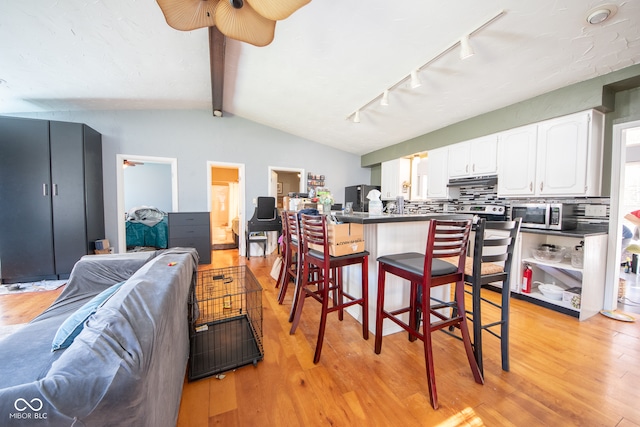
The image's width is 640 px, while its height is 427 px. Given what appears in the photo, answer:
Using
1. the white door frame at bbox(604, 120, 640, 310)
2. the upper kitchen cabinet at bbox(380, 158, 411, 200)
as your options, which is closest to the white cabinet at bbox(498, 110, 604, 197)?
the white door frame at bbox(604, 120, 640, 310)

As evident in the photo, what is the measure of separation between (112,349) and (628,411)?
2.39 m

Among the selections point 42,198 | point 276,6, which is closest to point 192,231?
point 42,198

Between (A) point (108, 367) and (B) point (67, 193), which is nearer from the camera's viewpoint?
(A) point (108, 367)

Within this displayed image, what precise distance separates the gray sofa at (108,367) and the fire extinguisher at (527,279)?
3.34m

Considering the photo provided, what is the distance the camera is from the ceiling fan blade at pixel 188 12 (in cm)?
129

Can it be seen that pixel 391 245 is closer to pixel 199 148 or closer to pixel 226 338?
pixel 226 338

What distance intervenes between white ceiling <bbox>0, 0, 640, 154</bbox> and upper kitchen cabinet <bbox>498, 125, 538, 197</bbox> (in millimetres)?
404

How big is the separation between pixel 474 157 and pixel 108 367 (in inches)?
157

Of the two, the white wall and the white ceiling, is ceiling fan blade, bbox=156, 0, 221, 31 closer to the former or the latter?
the white ceiling

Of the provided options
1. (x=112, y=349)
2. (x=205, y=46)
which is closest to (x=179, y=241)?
(x=205, y=46)

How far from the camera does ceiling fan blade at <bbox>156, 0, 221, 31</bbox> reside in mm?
1285

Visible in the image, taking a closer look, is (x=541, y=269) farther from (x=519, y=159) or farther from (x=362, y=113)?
(x=362, y=113)

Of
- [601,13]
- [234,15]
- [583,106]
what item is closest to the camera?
[234,15]

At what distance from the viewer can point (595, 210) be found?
97.6 inches
